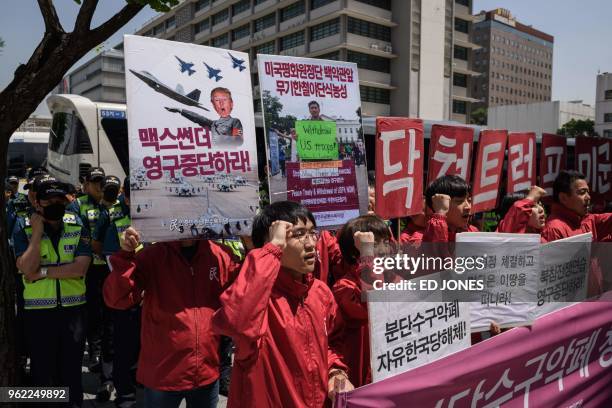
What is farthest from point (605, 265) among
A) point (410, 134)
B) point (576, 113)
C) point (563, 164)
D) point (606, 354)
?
point (576, 113)

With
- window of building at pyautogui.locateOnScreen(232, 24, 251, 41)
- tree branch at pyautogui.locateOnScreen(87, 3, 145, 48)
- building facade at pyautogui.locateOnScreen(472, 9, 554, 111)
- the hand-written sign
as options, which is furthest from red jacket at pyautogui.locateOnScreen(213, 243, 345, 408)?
building facade at pyautogui.locateOnScreen(472, 9, 554, 111)

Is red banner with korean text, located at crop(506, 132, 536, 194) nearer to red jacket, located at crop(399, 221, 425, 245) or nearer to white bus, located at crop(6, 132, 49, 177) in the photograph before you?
red jacket, located at crop(399, 221, 425, 245)

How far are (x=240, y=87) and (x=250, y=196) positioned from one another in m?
0.58

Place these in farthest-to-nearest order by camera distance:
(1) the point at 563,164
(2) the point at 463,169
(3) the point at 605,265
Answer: (1) the point at 563,164, (2) the point at 463,169, (3) the point at 605,265

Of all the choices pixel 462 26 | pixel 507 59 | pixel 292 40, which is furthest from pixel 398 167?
pixel 507 59

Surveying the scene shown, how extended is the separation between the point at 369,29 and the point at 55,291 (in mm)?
36718

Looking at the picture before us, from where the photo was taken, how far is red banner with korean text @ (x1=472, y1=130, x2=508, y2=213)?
5555mm

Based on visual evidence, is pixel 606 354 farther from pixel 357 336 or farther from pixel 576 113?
pixel 576 113

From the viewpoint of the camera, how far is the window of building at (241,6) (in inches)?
1768

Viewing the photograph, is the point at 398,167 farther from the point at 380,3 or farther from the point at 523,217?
the point at 380,3

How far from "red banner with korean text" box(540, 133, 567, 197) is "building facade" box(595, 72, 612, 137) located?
183ft

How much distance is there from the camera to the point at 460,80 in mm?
43625

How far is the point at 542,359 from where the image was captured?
280cm

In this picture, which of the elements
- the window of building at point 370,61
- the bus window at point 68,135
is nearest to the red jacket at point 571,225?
the bus window at point 68,135
